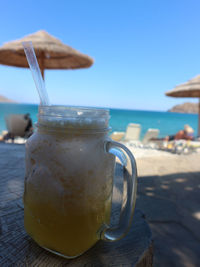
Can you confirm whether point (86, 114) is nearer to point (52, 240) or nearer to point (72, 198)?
point (72, 198)

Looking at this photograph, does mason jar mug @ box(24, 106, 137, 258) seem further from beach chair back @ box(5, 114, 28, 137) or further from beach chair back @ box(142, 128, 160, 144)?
beach chair back @ box(142, 128, 160, 144)

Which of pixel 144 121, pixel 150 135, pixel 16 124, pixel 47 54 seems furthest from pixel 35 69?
pixel 144 121

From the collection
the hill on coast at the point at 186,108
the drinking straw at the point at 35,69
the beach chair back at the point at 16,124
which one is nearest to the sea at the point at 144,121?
the beach chair back at the point at 16,124

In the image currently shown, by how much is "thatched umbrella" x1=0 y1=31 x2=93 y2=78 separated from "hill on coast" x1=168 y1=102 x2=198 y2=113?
79839 mm

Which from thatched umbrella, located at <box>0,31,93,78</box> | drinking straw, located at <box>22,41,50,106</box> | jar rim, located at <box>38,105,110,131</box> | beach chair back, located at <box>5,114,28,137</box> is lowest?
beach chair back, located at <box>5,114,28,137</box>

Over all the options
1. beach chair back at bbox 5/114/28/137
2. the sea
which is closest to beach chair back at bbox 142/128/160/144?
beach chair back at bbox 5/114/28/137

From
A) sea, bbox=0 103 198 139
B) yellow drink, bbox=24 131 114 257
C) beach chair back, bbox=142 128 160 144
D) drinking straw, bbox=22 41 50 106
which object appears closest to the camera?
yellow drink, bbox=24 131 114 257

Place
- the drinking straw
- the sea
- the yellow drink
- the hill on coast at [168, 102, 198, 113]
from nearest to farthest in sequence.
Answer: the yellow drink
the drinking straw
the sea
the hill on coast at [168, 102, 198, 113]

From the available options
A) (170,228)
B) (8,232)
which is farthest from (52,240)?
(170,228)

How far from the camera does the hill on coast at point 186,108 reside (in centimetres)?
7750

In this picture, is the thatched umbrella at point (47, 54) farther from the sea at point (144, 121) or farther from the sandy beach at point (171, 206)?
the sea at point (144, 121)

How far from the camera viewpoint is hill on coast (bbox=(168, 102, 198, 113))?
7750 cm

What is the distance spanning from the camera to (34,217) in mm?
517

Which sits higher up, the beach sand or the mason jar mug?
the mason jar mug
